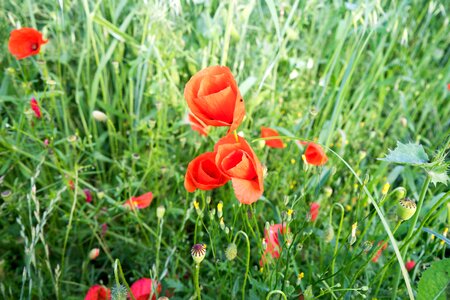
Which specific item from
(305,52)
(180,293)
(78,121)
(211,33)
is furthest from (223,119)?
(305,52)

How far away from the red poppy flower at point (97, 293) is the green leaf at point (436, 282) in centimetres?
56

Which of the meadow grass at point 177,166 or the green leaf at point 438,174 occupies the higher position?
the green leaf at point 438,174

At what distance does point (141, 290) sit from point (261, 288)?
0.24 metres

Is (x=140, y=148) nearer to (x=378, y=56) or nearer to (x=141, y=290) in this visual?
(x=141, y=290)

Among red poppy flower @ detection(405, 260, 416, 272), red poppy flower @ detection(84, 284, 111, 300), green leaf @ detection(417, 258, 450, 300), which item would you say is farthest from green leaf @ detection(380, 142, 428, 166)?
red poppy flower @ detection(84, 284, 111, 300)

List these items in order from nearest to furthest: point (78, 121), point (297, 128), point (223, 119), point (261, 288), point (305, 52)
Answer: point (223, 119) < point (261, 288) < point (297, 128) < point (78, 121) < point (305, 52)

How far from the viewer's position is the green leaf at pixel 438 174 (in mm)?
620

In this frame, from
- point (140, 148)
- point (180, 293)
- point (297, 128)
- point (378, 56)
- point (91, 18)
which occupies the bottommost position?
point (180, 293)

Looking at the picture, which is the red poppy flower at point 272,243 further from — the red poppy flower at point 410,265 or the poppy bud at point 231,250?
the red poppy flower at point 410,265

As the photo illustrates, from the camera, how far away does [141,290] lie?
2.79 feet

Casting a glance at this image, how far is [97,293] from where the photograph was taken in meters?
0.85

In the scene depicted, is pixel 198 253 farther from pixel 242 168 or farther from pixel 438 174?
pixel 438 174

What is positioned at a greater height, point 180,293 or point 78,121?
point 78,121

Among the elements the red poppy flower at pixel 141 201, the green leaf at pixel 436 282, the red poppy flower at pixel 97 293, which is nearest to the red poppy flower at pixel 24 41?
the red poppy flower at pixel 141 201
